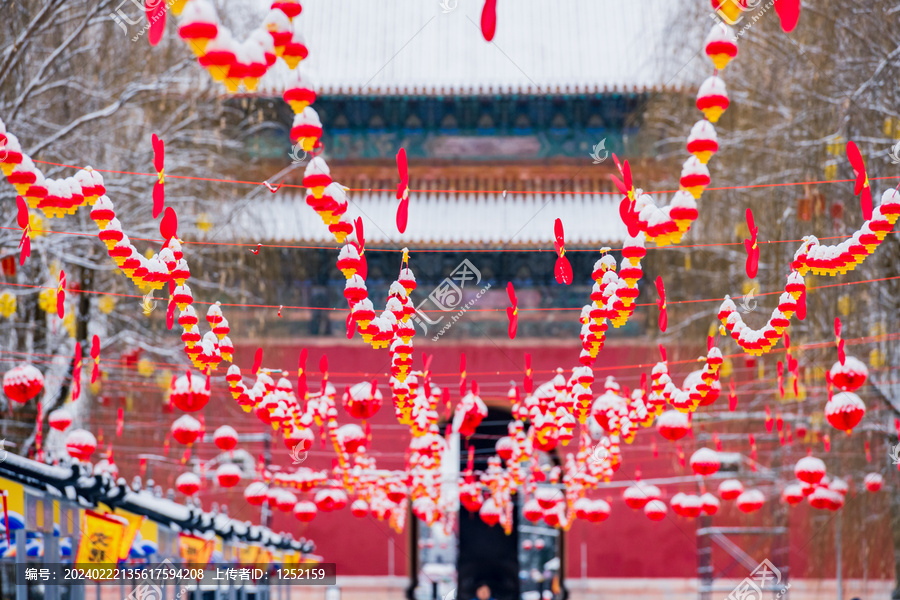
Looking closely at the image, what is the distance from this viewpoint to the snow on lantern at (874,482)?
27.4 ft

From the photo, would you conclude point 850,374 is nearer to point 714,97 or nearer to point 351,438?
point 714,97

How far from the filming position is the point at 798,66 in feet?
30.1

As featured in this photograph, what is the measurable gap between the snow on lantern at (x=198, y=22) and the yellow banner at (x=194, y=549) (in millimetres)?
5503

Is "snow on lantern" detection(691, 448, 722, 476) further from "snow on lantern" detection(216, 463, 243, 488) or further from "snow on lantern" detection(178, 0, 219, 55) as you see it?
"snow on lantern" detection(178, 0, 219, 55)

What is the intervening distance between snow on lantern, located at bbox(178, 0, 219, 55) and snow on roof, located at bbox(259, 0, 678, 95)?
1127 cm

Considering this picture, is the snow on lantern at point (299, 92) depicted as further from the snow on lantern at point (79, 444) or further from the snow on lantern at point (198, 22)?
the snow on lantern at point (79, 444)

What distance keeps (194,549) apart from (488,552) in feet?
27.9

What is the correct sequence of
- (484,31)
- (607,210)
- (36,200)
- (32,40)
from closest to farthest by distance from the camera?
1. (484,31)
2. (36,200)
3. (32,40)
4. (607,210)

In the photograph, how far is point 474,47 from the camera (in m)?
15.4

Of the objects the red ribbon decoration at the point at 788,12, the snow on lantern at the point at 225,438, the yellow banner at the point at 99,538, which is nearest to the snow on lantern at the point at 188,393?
the yellow banner at the point at 99,538

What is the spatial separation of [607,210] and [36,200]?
34.6 ft

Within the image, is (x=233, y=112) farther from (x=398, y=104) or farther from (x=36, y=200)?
(x=36, y=200)

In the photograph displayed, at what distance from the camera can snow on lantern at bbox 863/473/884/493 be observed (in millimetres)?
8359

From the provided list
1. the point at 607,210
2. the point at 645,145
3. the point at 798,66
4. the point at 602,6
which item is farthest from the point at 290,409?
the point at 602,6
